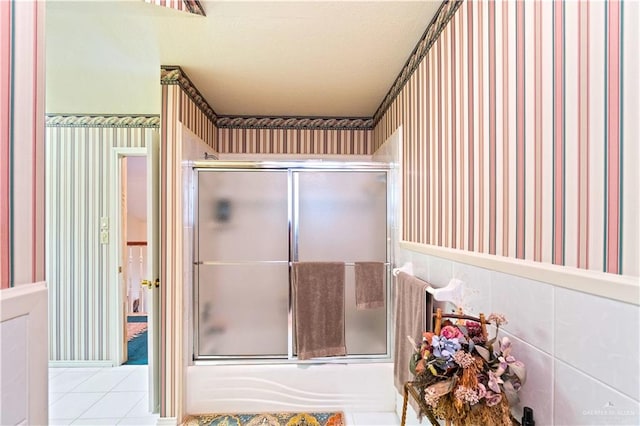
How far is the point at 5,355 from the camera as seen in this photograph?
2.14 feet

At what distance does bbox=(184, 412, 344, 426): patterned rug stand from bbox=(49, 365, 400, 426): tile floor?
12 centimetres

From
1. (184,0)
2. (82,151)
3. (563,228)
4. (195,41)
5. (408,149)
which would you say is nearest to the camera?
(563,228)

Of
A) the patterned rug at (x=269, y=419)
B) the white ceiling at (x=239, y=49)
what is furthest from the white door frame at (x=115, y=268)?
the patterned rug at (x=269, y=419)

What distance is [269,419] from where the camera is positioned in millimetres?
2219

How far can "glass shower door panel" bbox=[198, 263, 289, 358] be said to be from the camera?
2.37 m

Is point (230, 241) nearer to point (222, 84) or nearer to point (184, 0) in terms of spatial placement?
point (222, 84)

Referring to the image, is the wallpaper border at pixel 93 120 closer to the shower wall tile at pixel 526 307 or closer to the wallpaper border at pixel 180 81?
the wallpaper border at pixel 180 81

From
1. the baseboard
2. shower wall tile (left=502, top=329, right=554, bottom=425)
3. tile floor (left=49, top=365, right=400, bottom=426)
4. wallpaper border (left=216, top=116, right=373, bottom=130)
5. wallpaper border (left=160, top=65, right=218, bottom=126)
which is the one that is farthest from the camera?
wallpaper border (left=216, top=116, right=373, bottom=130)

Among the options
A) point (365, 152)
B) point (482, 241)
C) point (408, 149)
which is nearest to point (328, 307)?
point (408, 149)

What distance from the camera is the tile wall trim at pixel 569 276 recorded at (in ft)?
2.08

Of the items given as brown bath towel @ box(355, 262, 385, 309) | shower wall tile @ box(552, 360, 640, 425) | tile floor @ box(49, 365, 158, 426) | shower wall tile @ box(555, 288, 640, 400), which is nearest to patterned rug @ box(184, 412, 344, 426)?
tile floor @ box(49, 365, 158, 426)

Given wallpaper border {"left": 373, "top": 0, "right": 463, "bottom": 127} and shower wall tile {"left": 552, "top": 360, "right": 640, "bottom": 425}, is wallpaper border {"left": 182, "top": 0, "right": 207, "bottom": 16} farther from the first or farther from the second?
shower wall tile {"left": 552, "top": 360, "right": 640, "bottom": 425}

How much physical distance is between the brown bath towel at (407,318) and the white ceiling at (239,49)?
1.28m

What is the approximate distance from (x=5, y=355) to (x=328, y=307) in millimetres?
1865
